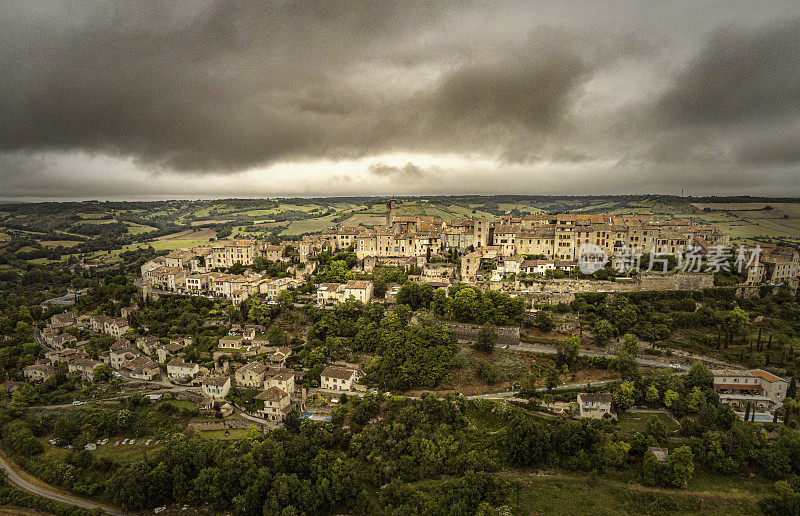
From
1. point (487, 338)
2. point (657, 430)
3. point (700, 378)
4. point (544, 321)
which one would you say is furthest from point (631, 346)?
point (487, 338)

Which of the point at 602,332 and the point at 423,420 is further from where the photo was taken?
the point at 602,332

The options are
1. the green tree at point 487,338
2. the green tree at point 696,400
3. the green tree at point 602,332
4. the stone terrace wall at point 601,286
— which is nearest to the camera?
the green tree at point 696,400

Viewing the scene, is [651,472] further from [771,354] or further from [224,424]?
[224,424]

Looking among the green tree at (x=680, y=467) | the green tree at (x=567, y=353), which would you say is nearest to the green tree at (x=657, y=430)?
the green tree at (x=680, y=467)

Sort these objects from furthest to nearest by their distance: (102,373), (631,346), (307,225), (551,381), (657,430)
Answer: (307,225)
(102,373)
(631,346)
(551,381)
(657,430)

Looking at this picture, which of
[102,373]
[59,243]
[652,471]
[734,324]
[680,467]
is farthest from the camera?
[59,243]

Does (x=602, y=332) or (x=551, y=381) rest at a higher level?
(x=602, y=332)

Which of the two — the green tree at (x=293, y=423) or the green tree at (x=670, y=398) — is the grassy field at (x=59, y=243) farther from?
the green tree at (x=670, y=398)

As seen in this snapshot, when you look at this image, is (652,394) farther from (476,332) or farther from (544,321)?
(476,332)

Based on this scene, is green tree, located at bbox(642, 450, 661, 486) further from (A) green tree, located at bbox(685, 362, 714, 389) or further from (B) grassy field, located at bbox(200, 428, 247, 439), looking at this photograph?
(B) grassy field, located at bbox(200, 428, 247, 439)
